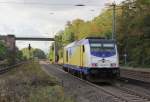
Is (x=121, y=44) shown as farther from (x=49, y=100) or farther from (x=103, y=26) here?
(x=49, y=100)

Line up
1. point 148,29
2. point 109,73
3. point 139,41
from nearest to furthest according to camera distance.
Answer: point 109,73
point 148,29
point 139,41

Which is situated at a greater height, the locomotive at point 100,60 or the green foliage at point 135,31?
the green foliage at point 135,31

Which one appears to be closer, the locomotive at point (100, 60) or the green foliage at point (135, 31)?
the locomotive at point (100, 60)

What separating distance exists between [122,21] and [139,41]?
8380 millimetres

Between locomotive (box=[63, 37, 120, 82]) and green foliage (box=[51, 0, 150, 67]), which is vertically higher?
green foliage (box=[51, 0, 150, 67])

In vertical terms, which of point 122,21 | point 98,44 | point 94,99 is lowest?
point 94,99

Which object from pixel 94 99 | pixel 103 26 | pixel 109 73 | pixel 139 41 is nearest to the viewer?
pixel 94 99

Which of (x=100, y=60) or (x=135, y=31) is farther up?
(x=135, y=31)

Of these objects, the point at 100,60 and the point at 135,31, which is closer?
the point at 100,60

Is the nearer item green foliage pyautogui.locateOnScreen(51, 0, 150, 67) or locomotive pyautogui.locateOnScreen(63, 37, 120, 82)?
locomotive pyautogui.locateOnScreen(63, 37, 120, 82)

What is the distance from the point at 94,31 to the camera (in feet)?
295

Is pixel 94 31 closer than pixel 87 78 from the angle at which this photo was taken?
No

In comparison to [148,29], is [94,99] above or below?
below

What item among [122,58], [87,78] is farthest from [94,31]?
[87,78]
